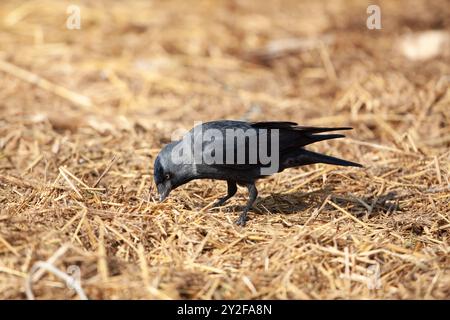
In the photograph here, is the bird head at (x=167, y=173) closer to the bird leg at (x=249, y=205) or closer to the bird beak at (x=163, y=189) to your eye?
the bird beak at (x=163, y=189)

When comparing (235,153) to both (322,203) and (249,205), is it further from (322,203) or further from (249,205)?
(322,203)

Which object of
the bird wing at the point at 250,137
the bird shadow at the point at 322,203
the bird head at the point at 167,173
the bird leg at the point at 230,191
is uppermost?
the bird wing at the point at 250,137

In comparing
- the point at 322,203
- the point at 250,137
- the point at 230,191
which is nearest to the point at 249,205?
the point at 230,191

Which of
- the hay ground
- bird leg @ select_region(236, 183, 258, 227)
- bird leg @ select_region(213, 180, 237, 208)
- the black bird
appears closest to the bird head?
the black bird

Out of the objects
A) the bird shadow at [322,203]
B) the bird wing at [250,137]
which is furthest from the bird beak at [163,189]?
the bird shadow at [322,203]

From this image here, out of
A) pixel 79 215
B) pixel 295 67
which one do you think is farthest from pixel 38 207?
pixel 295 67

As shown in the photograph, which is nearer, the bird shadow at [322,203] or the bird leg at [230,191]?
the bird shadow at [322,203]

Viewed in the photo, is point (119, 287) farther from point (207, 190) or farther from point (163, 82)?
point (163, 82)

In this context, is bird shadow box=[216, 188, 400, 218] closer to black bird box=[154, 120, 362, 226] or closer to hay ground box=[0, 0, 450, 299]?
hay ground box=[0, 0, 450, 299]
